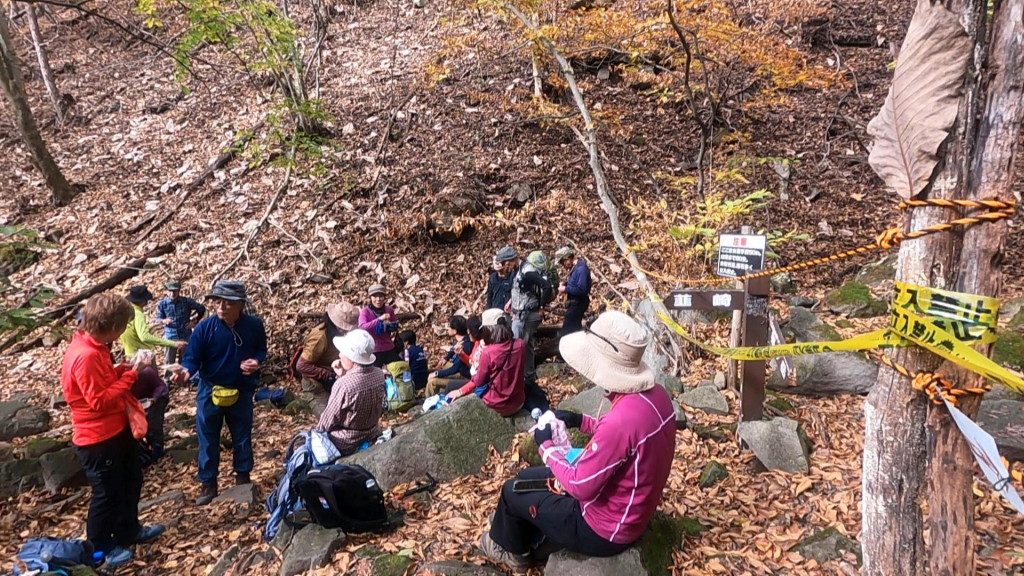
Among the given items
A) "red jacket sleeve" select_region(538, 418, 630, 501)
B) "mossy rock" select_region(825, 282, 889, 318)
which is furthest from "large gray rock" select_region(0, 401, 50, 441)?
"mossy rock" select_region(825, 282, 889, 318)

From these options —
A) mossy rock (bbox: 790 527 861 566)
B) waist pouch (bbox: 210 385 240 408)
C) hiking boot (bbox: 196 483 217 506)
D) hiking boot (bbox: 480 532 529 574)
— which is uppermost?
waist pouch (bbox: 210 385 240 408)

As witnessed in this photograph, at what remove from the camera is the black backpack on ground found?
3.66m

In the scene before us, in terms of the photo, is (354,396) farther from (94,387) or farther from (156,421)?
A: (156,421)

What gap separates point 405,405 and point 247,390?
2352 mm

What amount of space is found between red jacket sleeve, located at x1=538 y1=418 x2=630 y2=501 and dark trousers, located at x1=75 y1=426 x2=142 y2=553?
3.53 metres

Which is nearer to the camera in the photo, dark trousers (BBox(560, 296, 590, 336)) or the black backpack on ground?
the black backpack on ground

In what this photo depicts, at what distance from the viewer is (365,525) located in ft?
12.2

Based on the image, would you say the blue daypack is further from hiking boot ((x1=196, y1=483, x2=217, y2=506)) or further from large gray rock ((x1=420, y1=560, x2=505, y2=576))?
large gray rock ((x1=420, y1=560, x2=505, y2=576))

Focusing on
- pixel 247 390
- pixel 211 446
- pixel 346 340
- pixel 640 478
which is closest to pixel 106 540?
pixel 211 446

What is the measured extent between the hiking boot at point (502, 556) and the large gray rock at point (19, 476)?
503 centimetres

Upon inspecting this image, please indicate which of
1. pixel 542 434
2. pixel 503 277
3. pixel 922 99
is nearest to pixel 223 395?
pixel 542 434

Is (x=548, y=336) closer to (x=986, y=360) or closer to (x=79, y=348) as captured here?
(x=79, y=348)

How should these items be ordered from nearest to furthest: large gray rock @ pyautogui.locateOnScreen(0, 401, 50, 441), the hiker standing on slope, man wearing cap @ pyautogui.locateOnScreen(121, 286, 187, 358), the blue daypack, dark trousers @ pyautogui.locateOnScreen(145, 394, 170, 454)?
the blue daypack, dark trousers @ pyautogui.locateOnScreen(145, 394, 170, 454), man wearing cap @ pyautogui.locateOnScreen(121, 286, 187, 358), large gray rock @ pyautogui.locateOnScreen(0, 401, 50, 441), the hiker standing on slope

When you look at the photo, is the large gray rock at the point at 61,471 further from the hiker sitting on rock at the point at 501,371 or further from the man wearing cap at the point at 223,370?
the hiker sitting on rock at the point at 501,371
